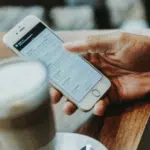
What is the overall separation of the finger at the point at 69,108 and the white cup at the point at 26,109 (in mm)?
172

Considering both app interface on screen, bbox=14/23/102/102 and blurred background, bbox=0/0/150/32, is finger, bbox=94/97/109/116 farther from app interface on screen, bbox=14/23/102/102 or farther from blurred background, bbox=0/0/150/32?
blurred background, bbox=0/0/150/32

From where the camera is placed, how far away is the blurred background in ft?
8.12

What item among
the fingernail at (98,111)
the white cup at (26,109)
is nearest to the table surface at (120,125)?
the fingernail at (98,111)

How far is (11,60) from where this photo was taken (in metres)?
0.79

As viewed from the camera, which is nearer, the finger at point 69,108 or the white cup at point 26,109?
the white cup at point 26,109

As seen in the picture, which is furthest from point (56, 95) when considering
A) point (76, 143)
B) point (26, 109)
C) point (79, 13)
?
point (79, 13)

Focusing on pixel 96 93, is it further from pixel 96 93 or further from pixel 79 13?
pixel 79 13

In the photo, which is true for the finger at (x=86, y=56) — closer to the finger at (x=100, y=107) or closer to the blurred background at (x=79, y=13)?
the finger at (x=100, y=107)

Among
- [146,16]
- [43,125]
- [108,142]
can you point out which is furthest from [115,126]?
[146,16]

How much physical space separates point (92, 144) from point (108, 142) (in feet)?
0.11

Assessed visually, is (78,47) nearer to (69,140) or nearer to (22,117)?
(69,140)

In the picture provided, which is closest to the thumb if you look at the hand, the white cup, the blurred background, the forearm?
the hand

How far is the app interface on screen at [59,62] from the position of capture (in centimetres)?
99

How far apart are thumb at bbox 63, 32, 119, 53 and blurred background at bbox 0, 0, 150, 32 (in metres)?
1.44
